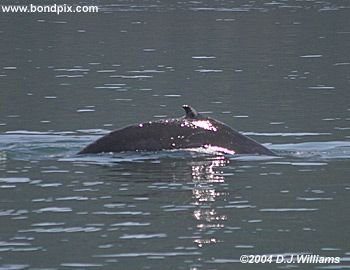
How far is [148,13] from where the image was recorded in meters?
75.0

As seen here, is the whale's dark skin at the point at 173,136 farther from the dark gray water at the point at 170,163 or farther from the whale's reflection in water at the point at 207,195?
the whale's reflection in water at the point at 207,195

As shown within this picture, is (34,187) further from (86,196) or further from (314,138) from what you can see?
(314,138)

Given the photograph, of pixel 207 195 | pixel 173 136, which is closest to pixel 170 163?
pixel 173 136

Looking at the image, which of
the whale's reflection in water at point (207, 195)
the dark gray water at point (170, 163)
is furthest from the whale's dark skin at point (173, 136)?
the whale's reflection in water at point (207, 195)

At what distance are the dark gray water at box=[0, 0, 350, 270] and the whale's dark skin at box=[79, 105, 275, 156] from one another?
171 mm

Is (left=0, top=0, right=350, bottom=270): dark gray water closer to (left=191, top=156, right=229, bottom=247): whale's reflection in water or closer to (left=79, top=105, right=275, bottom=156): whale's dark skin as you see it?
(left=191, top=156, right=229, bottom=247): whale's reflection in water

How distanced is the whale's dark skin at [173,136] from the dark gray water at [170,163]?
0.56 feet

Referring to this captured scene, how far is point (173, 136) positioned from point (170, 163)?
1.96 ft

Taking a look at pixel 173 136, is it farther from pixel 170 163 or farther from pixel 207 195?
pixel 207 195

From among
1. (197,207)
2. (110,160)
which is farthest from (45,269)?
(110,160)

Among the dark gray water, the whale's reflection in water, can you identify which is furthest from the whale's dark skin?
the whale's reflection in water

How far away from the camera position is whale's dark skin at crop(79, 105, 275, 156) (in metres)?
22.0

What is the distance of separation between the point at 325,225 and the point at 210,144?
4.97 m

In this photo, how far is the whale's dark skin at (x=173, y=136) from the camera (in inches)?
868
